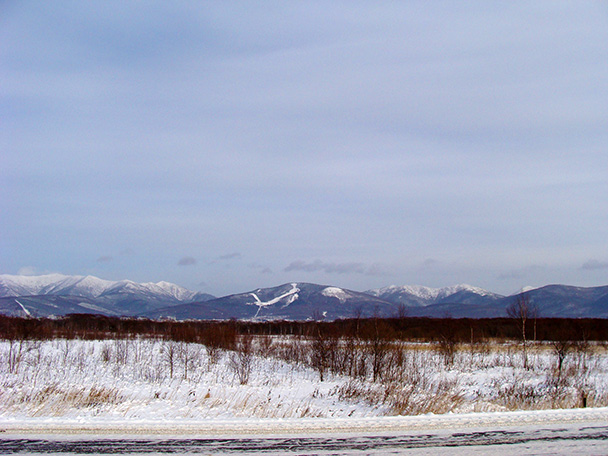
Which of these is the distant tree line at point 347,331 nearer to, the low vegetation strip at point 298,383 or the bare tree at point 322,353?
the low vegetation strip at point 298,383

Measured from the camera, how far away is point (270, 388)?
2392 centimetres

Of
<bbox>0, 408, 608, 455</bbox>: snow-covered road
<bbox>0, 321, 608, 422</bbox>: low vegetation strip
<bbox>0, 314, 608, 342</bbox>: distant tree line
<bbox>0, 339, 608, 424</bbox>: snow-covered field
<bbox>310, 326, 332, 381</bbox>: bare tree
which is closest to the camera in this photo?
<bbox>0, 408, 608, 455</bbox>: snow-covered road

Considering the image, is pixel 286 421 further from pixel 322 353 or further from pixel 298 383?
pixel 322 353

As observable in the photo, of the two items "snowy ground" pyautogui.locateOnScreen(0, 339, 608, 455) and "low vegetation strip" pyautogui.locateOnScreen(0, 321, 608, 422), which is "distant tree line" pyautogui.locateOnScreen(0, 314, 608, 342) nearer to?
"low vegetation strip" pyautogui.locateOnScreen(0, 321, 608, 422)

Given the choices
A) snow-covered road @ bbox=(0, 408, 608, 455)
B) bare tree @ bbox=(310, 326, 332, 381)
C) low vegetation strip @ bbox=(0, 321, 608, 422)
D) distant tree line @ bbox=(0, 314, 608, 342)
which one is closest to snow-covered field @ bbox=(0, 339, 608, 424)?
low vegetation strip @ bbox=(0, 321, 608, 422)

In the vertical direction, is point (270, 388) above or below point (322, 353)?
below

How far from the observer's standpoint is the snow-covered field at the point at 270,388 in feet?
47.9

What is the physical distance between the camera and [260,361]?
127ft

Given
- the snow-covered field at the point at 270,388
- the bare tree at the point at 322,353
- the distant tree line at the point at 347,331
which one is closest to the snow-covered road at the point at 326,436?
the snow-covered field at the point at 270,388

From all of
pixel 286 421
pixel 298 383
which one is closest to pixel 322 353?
pixel 298 383

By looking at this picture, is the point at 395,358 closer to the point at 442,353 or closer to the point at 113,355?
the point at 442,353

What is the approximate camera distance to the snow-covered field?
14602mm

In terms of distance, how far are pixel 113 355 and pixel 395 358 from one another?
78.5 ft

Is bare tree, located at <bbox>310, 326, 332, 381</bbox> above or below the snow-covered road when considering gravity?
below
